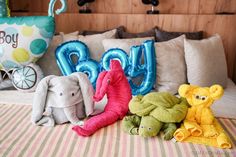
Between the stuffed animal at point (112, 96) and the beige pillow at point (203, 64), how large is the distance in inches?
18.9

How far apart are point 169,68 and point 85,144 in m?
0.72

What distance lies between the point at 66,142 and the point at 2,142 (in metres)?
0.24

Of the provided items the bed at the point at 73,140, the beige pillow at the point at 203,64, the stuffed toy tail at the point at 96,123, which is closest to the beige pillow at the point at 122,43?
the beige pillow at the point at 203,64

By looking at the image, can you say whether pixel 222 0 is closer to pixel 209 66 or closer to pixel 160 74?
pixel 209 66

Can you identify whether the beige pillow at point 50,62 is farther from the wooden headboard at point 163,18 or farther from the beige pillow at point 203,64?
the beige pillow at point 203,64

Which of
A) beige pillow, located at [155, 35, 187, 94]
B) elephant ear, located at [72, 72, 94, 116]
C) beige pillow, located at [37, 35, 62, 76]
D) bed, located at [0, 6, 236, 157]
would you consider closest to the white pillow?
bed, located at [0, 6, 236, 157]

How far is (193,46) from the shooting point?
141cm

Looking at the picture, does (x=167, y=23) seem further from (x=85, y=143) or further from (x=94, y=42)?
(x=85, y=143)

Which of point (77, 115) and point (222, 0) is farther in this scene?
point (222, 0)

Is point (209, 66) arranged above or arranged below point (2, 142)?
above

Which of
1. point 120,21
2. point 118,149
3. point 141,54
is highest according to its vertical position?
point 120,21

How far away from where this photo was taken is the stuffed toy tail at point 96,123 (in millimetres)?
967

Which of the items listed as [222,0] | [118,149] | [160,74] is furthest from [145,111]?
[222,0]

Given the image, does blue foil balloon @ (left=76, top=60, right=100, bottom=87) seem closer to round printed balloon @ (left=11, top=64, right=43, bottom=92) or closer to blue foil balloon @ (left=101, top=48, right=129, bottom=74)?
blue foil balloon @ (left=101, top=48, right=129, bottom=74)
